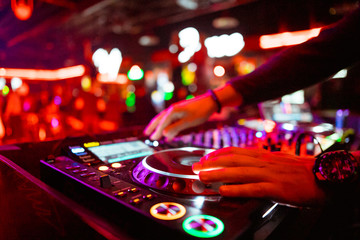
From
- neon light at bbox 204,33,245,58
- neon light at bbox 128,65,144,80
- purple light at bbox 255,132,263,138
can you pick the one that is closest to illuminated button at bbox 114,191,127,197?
purple light at bbox 255,132,263,138

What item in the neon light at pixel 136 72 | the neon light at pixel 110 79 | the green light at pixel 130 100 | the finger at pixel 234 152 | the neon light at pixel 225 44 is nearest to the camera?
the finger at pixel 234 152

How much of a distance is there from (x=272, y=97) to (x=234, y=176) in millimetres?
681

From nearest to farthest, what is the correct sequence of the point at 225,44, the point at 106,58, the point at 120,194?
the point at 120,194, the point at 225,44, the point at 106,58

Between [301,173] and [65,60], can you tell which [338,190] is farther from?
[65,60]

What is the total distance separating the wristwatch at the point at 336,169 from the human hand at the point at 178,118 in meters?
0.53

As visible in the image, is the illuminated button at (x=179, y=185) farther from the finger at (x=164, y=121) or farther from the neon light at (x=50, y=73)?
the neon light at (x=50, y=73)

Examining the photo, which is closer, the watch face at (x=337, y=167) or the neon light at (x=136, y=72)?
the watch face at (x=337, y=167)

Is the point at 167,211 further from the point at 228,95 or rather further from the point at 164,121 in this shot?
the point at 228,95

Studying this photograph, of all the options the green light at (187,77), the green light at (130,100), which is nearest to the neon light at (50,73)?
the green light at (130,100)

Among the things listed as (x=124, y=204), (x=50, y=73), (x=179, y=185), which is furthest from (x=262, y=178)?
(x=50, y=73)

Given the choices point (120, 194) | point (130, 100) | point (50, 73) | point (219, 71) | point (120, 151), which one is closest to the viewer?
point (120, 194)

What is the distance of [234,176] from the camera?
0.53 m

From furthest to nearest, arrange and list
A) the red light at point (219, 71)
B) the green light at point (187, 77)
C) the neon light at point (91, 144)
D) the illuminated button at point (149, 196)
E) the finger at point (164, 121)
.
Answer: the green light at point (187, 77) < the red light at point (219, 71) < the finger at point (164, 121) < the neon light at point (91, 144) < the illuminated button at point (149, 196)

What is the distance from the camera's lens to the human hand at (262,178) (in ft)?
1.67
